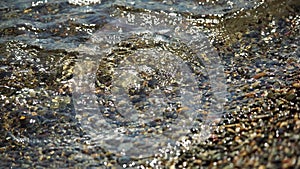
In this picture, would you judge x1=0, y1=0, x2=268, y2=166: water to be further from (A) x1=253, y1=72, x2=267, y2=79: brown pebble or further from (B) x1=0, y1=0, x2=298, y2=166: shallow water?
(A) x1=253, y1=72, x2=267, y2=79: brown pebble

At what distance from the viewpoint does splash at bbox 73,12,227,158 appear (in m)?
5.43

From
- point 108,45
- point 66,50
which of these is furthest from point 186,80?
point 66,50

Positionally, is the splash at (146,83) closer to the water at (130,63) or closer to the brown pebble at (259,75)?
the water at (130,63)


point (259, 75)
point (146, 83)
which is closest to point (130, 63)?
point (146, 83)

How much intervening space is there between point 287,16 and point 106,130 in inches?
168

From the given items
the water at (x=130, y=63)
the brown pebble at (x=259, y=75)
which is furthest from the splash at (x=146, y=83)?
the brown pebble at (x=259, y=75)

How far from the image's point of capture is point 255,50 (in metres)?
6.89

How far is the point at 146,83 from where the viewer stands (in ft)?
21.3

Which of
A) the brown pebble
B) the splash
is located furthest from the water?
the brown pebble

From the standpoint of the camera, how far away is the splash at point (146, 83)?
5.43 meters

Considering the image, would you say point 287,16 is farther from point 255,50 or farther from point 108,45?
point 108,45

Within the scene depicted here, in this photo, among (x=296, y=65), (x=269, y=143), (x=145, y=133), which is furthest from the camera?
(x=296, y=65)

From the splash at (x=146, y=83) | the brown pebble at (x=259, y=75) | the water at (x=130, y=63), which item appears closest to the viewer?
the splash at (x=146, y=83)

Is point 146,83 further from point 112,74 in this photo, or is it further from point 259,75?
point 259,75
